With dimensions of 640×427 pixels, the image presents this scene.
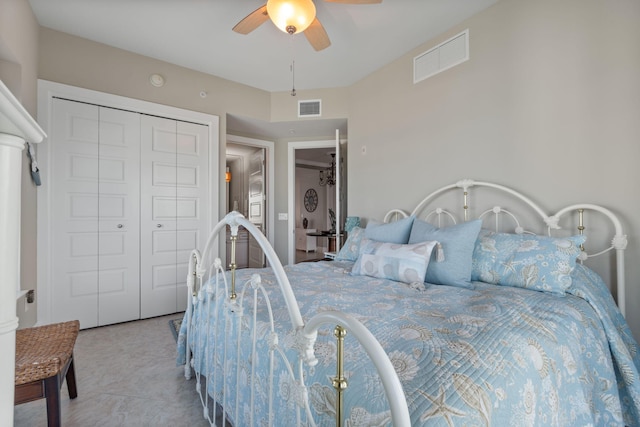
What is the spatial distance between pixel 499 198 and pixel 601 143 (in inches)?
26.0

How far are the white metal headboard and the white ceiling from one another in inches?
54.9

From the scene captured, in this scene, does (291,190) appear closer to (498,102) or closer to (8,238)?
(498,102)

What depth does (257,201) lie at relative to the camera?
15.9 ft

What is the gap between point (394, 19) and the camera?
2475 millimetres

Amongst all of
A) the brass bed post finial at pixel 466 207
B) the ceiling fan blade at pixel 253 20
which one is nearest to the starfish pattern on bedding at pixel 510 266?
the brass bed post finial at pixel 466 207

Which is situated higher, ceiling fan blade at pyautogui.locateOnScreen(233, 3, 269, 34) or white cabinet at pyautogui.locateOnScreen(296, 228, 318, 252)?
ceiling fan blade at pyautogui.locateOnScreen(233, 3, 269, 34)

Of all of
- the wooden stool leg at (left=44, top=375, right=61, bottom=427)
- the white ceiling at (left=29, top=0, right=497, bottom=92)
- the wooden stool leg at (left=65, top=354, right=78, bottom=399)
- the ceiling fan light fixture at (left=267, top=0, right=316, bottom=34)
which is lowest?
the wooden stool leg at (left=65, top=354, right=78, bottom=399)

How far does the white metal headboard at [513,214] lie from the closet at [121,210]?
7.43 ft

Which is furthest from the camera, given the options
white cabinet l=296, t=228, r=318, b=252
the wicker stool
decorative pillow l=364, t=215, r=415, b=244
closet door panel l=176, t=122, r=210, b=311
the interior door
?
white cabinet l=296, t=228, r=318, b=252

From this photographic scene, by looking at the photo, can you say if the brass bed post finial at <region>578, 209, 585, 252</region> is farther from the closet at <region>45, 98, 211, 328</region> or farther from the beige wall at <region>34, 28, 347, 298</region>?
the closet at <region>45, 98, 211, 328</region>

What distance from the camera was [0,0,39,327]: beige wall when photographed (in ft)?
6.53

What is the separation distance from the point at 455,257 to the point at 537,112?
1.22 meters

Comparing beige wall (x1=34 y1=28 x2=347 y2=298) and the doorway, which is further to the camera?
the doorway

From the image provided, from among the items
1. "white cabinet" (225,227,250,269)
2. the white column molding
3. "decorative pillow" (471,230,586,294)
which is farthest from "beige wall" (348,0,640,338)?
"white cabinet" (225,227,250,269)
